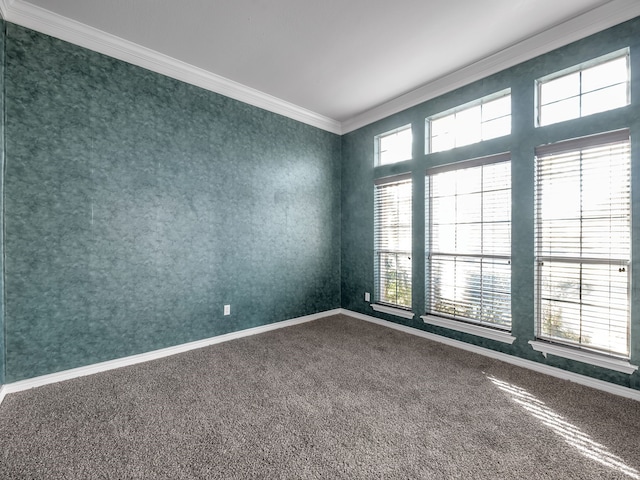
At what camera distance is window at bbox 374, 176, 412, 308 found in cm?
375

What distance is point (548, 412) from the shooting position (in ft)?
6.48

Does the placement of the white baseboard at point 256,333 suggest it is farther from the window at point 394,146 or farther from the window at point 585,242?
the window at point 394,146

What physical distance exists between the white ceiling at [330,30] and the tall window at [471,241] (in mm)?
1085

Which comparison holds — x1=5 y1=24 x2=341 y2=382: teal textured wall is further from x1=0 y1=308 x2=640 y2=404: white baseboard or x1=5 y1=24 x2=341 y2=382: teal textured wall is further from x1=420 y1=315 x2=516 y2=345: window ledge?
x1=420 y1=315 x2=516 y2=345: window ledge

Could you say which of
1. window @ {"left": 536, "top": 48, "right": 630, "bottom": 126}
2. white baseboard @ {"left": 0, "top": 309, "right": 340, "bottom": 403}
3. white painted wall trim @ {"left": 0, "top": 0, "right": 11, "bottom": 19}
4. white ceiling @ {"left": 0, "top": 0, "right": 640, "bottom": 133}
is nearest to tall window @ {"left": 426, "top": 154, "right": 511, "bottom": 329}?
window @ {"left": 536, "top": 48, "right": 630, "bottom": 126}

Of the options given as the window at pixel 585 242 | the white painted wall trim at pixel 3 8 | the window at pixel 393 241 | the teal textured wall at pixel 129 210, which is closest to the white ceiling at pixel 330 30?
the white painted wall trim at pixel 3 8

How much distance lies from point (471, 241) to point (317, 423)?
2.40 m

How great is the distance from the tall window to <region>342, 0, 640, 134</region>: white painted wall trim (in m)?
0.88

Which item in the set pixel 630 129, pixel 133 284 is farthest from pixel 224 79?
pixel 630 129

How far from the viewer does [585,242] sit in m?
2.40

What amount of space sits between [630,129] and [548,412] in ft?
7.22

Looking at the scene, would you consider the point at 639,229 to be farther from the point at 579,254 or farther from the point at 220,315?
the point at 220,315

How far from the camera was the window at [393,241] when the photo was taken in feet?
12.3

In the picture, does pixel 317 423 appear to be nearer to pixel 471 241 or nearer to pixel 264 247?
pixel 264 247
